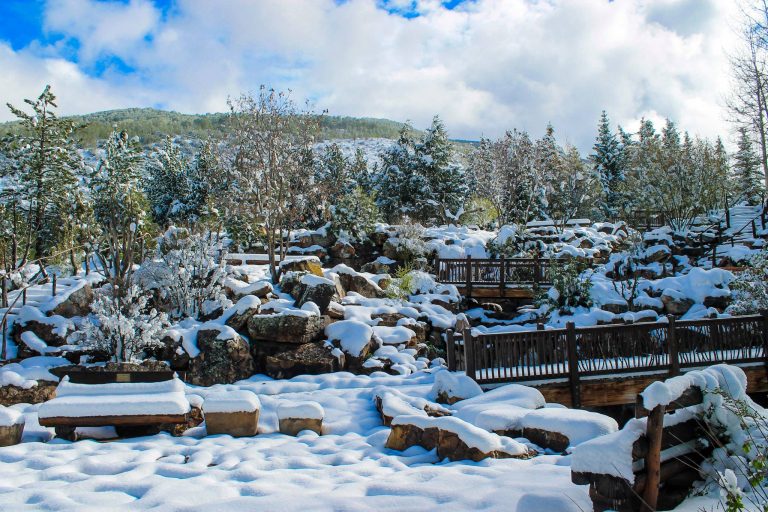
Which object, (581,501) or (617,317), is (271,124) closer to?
(617,317)

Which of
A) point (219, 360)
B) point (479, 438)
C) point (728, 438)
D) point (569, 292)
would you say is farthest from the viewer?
point (569, 292)

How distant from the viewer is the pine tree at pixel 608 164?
42.1 meters

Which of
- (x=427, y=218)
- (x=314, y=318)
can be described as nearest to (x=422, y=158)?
(x=427, y=218)

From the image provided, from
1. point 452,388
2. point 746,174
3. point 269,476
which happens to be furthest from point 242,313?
point 746,174

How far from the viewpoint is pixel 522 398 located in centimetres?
766

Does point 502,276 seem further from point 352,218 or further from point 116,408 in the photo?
point 116,408

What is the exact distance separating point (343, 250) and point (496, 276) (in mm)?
Result: 7581

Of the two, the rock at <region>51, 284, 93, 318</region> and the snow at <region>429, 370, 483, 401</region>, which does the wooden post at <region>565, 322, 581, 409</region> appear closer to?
the snow at <region>429, 370, 483, 401</region>

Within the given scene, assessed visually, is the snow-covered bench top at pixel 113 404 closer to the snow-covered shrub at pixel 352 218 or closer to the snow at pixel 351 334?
the snow at pixel 351 334

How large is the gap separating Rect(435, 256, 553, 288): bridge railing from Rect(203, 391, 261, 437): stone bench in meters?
12.5

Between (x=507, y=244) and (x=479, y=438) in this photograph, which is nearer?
(x=479, y=438)

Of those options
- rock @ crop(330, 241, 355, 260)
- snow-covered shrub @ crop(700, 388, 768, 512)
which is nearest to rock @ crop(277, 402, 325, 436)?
snow-covered shrub @ crop(700, 388, 768, 512)

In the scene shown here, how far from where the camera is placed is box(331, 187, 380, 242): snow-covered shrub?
24031 millimetres

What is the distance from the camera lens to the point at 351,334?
12.3 metres
